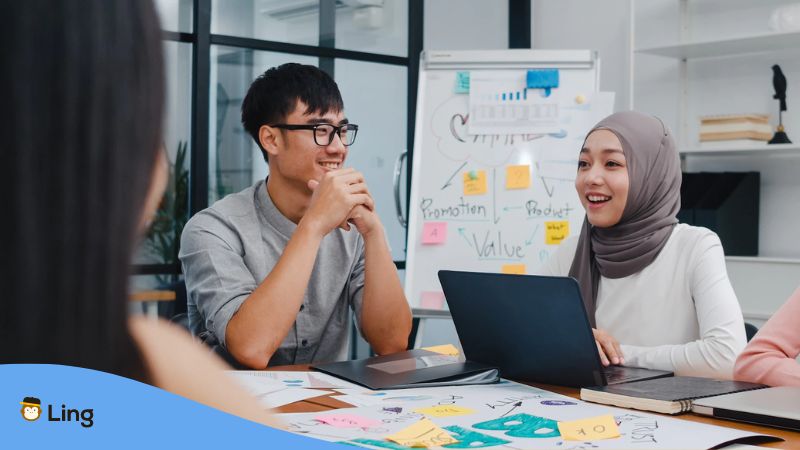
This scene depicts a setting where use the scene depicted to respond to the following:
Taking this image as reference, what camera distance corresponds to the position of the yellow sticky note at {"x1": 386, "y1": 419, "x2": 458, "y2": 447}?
94cm

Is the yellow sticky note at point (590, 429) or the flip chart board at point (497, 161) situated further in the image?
the flip chart board at point (497, 161)

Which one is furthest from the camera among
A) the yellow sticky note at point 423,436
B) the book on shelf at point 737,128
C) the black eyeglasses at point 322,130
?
the book on shelf at point 737,128

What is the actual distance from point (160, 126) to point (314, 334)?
5.13 ft

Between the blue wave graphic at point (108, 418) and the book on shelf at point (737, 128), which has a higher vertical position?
the book on shelf at point (737, 128)

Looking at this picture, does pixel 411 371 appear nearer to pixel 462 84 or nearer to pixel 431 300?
pixel 431 300

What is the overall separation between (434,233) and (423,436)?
2234 millimetres

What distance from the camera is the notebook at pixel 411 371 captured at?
1.34m

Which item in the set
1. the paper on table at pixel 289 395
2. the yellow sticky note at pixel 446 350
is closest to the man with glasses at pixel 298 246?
the yellow sticky note at pixel 446 350

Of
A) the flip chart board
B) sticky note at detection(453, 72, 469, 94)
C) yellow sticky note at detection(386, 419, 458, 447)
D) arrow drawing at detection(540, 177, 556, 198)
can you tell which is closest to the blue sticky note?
the flip chart board

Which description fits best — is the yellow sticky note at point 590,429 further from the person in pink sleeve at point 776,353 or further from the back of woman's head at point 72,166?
the back of woman's head at point 72,166

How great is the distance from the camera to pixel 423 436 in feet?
3.16

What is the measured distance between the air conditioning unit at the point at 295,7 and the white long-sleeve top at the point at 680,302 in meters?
2.22

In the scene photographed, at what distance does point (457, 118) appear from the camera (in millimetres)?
3242

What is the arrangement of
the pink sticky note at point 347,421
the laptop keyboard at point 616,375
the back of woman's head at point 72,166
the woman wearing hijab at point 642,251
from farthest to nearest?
1. the woman wearing hijab at point 642,251
2. the laptop keyboard at point 616,375
3. the pink sticky note at point 347,421
4. the back of woman's head at point 72,166
